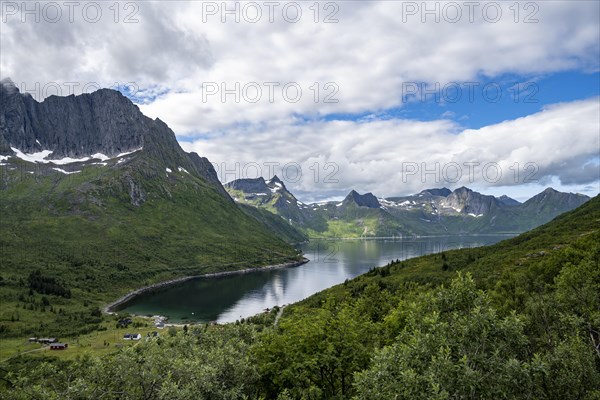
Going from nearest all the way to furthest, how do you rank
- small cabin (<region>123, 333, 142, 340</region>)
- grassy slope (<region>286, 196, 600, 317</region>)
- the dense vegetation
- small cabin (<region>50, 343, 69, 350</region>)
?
1. the dense vegetation
2. grassy slope (<region>286, 196, 600, 317</region>)
3. small cabin (<region>50, 343, 69, 350</region>)
4. small cabin (<region>123, 333, 142, 340</region>)

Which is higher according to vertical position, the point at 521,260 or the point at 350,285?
the point at 521,260

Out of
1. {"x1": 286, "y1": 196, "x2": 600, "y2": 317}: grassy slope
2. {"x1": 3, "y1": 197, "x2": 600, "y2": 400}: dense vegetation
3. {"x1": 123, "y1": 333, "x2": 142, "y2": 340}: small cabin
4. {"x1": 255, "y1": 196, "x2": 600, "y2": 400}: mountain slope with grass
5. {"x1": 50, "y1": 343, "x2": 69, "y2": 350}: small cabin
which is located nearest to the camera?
{"x1": 255, "y1": 196, "x2": 600, "y2": 400}: mountain slope with grass

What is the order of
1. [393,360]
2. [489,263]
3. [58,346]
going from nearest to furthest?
[393,360] < [58,346] < [489,263]

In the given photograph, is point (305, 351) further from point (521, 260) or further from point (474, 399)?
point (521, 260)

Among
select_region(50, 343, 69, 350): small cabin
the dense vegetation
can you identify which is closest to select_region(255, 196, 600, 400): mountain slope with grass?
the dense vegetation

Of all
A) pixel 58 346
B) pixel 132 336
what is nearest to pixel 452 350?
pixel 132 336

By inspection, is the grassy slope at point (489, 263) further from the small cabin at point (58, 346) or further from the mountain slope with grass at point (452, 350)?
the small cabin at point (58, 346)

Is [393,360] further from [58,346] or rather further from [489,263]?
[58,346]

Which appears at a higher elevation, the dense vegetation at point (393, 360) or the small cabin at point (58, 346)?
the dense vegetation at point (393, 360)

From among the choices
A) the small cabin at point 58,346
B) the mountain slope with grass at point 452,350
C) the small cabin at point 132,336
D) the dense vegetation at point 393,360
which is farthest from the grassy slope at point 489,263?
the small cabin at point 58,346

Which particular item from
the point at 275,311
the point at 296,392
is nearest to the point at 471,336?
the point at 296,392

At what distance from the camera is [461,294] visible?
74.1 feet

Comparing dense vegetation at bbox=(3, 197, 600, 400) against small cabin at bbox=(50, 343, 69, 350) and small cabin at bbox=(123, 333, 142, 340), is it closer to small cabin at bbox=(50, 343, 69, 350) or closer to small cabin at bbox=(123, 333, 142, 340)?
small cabin at bbox=(123, 333, 142, 340)

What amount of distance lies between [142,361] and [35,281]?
191546 millimetres
